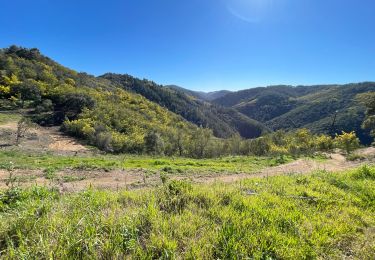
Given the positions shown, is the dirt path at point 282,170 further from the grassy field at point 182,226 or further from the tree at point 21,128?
the tree at point 21,128

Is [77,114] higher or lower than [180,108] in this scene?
lower

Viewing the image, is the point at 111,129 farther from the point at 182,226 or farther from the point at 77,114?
the point at 182,226

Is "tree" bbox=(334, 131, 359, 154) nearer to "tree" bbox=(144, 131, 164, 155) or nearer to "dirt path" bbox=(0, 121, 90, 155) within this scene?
"tree" bbox=(144, 131, 164, 155)

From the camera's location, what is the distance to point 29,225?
3854 mm

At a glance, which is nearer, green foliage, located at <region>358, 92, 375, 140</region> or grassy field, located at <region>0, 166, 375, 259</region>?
grassy field, located at <region>0, 166, 375, 259</region>

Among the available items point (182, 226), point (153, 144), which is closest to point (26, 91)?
point (153, 144)

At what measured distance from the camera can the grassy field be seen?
356 cm

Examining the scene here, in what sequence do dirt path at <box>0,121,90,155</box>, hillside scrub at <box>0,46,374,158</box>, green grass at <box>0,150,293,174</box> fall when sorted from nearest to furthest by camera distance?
green grass at <box>0,150,293,174</box>
dirt path at <box>0,121,90,155</box>
hillside scrub at <box>0,46,374,158</box>

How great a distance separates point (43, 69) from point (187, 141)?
53505mm

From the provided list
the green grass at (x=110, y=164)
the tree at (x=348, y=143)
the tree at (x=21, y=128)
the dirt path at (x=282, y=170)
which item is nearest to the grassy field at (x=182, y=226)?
the dirt path at (x=282, y=170)

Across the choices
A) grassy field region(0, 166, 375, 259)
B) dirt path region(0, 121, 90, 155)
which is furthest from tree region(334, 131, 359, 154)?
dirt path region(0, 121, 90, 155)

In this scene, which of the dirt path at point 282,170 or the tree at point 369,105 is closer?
the dirt path at point 282,170

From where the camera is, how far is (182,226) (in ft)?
13.7

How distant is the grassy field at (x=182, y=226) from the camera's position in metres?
3.56
